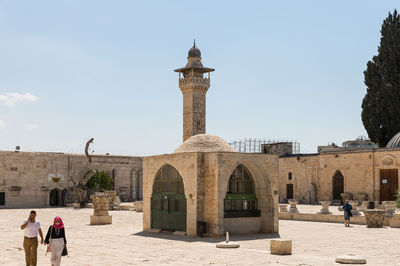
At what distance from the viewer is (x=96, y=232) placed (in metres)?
18.2

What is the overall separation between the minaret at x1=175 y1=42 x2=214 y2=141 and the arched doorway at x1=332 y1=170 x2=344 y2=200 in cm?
1434

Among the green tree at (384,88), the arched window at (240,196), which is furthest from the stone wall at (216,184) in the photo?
the green tree at (384,88)

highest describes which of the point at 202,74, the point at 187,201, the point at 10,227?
the point at 202,74

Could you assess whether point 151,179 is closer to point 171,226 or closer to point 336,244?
point 171,226

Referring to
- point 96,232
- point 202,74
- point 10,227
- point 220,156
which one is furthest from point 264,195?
point 202,74

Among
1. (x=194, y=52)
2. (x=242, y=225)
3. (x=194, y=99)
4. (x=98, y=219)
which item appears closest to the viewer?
(x=242, y=225)

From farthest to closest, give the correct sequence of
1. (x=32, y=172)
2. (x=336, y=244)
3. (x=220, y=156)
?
(x=32, y=172)
(x=220, y=156)
(x=336, y=244)

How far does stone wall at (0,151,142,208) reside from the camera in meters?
37.2

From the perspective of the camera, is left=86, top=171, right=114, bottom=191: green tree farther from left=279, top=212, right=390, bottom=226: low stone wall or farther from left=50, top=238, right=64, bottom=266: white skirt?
left=50, top=238, right=64, bottom=266: white skirt

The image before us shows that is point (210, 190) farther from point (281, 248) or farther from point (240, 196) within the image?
point (281, 248)

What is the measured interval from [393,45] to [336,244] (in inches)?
1399

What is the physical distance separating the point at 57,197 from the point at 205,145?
26.9m

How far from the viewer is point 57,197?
1608 inches

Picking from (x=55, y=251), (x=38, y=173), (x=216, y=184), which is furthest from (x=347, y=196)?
(x=55, y=251)
